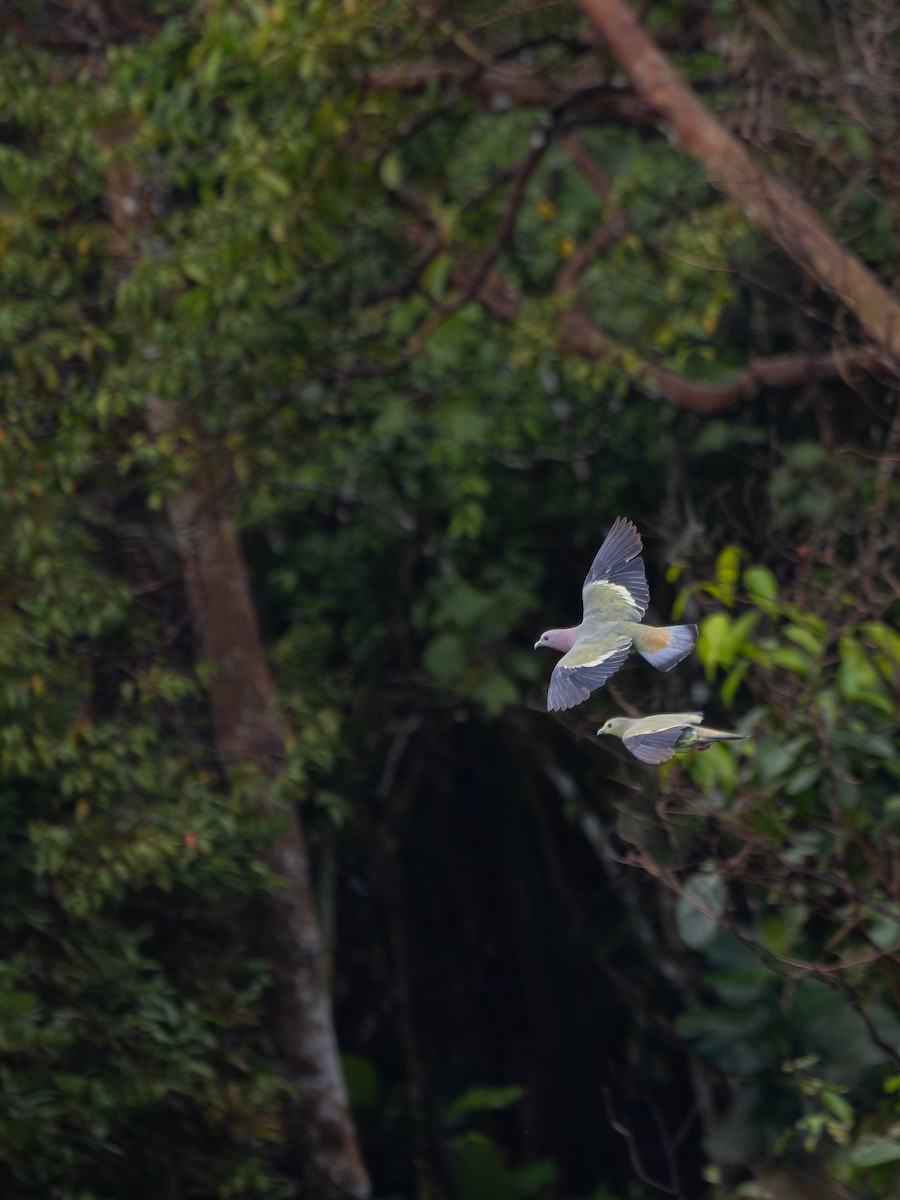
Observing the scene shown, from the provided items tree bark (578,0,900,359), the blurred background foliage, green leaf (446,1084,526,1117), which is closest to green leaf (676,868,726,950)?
the blurred background foliage

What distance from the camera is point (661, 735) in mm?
1977

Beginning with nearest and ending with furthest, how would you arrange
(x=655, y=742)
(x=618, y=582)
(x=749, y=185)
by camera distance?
1. (x=655, y=742)
2. (x=618, y=582)
3. (x=749, y=185)

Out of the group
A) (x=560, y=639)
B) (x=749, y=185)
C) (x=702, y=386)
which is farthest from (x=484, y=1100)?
(x=560, y=639)

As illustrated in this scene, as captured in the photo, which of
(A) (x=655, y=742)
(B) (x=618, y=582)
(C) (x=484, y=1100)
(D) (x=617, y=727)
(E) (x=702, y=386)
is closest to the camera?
(A) (x=655, y=742)

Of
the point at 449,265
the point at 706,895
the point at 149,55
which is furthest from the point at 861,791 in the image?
the point at 149,55

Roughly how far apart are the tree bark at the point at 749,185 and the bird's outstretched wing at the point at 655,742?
2.35m

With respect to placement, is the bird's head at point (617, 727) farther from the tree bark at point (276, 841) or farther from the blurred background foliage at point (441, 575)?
the tree bark at point (276, 841)

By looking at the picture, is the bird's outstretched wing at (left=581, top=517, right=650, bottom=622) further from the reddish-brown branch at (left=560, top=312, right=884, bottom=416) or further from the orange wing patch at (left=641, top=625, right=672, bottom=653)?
the reddish-brown branch at (left=560, top=312, right=884, bottom=416)

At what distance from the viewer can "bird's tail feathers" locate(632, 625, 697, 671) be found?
1.97 metres

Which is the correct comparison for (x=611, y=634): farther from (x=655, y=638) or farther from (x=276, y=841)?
(x=276, y=841)

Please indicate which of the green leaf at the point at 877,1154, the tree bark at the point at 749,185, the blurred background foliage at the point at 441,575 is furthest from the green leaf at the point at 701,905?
the tree bark at the point at 749,185

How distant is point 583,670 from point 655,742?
122mm

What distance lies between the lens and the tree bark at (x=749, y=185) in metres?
4.29

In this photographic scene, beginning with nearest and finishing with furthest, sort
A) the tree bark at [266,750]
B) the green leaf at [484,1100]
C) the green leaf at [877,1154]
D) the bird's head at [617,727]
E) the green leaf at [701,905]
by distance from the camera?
the bird's head at [617,727], the green leaf at [877,1154], the green leaf at [701,905], the tree bark at [266,750], the green leaf at [484,1100]
